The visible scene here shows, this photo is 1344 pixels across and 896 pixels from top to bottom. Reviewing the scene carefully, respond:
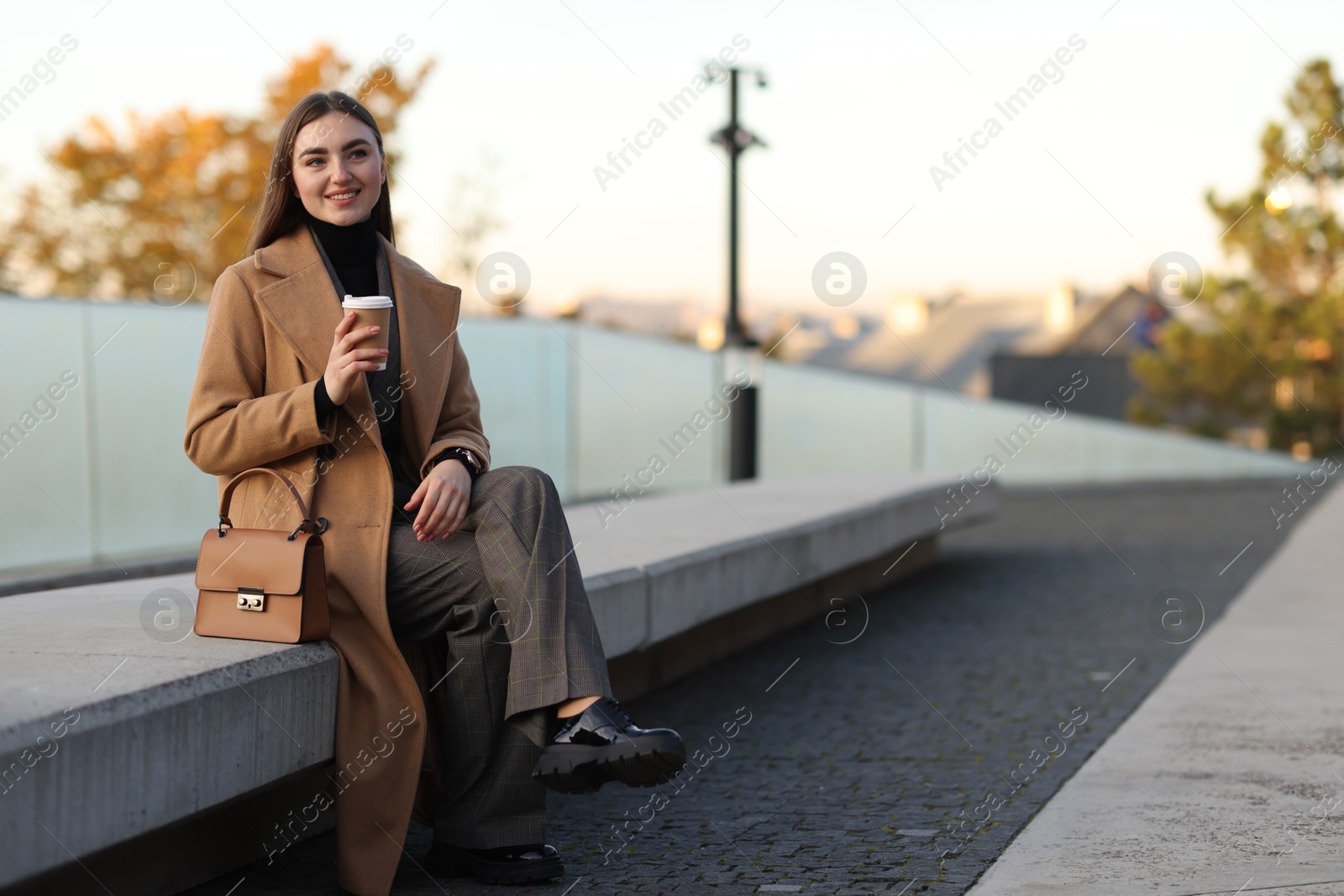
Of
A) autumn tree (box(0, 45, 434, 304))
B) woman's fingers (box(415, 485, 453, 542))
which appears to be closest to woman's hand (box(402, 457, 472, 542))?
woman's fingers (box(415, 485, 453, 542))

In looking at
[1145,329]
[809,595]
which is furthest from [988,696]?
[1145,329]

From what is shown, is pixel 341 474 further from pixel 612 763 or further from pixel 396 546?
pixel 612 763

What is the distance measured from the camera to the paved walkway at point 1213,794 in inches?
121

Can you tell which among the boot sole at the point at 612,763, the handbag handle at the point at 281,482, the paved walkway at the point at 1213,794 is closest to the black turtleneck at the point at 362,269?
the handbag handle at the point at 281,482

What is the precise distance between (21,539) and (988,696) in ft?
19.0

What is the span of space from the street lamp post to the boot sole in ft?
31.1

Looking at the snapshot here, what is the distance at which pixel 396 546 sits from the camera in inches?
122

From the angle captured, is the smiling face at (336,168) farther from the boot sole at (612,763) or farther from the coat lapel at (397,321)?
the boot sole at (612,763)

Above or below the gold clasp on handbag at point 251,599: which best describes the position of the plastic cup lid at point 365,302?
above

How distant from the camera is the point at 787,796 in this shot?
3.97 meters

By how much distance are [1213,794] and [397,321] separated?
2504 millimetres

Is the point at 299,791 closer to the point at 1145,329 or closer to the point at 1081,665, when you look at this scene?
the point at 1081,665

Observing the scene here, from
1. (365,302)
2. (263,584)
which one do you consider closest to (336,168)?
(365,302)

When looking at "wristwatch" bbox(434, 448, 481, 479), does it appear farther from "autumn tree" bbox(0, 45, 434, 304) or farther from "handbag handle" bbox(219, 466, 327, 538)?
"autumn tree" bbox(0, 45, 434, 304)
